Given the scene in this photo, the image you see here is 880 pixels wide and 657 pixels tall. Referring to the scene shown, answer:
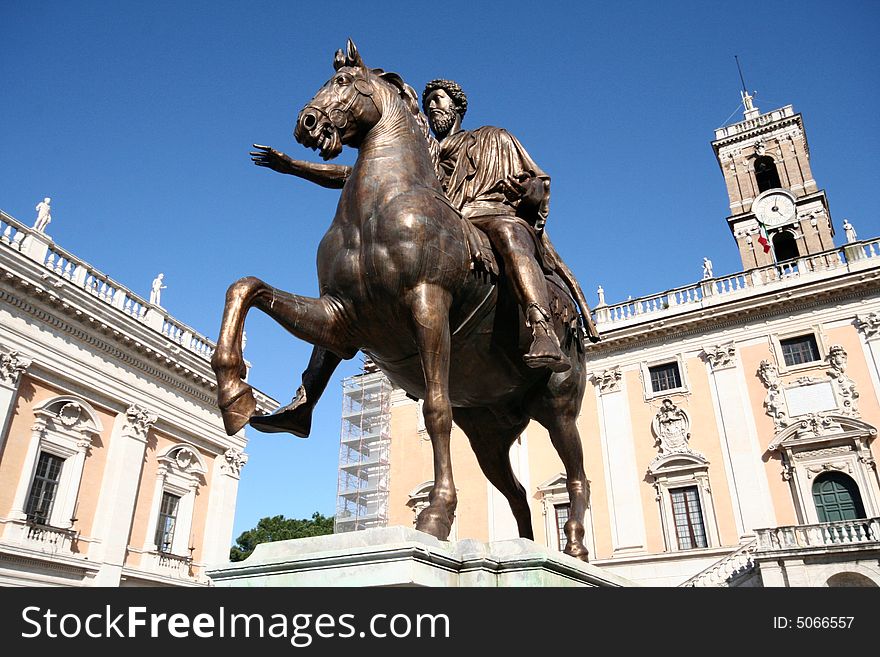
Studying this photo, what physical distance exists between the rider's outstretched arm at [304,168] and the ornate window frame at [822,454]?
22.8 metres

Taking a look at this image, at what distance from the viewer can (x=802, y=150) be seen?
39438mm

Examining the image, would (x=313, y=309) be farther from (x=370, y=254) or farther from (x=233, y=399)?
(x=233, y=399)

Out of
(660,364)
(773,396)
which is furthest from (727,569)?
(660,364)

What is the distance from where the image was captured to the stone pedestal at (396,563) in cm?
279

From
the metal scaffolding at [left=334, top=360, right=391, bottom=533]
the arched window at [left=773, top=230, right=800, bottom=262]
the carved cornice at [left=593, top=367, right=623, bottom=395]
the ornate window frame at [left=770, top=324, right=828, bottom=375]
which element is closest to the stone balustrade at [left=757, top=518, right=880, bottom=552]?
the ornate window frame at [left=770, top=324, right=828, bottom=375]

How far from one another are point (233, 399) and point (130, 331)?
21.6 metres

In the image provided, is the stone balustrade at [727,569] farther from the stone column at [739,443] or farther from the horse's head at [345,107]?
the horse's head at [345,107]

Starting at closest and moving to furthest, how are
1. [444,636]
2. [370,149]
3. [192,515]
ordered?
[444,636] → [370,149] → [192,515]

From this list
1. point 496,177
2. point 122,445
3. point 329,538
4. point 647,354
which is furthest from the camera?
point 647,354

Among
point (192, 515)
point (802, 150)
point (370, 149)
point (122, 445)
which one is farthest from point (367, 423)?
point (370, 149)

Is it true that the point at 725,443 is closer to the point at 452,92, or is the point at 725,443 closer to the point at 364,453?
the point at 364,453

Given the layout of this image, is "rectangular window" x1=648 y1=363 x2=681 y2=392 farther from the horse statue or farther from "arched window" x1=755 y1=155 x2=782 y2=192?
the horse statue

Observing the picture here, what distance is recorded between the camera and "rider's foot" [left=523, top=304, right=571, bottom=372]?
3.61m

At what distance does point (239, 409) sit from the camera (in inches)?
127
